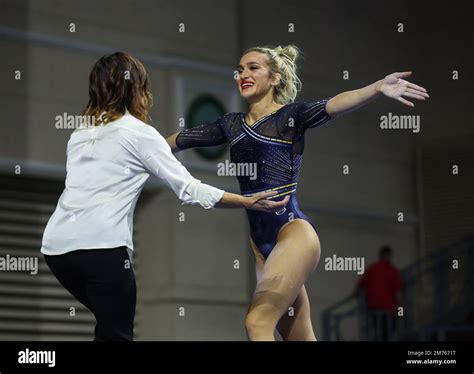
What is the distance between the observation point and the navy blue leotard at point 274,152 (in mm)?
6562

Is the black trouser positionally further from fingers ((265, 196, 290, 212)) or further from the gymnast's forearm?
the gymnast's forearm

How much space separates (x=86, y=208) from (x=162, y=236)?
5490mm

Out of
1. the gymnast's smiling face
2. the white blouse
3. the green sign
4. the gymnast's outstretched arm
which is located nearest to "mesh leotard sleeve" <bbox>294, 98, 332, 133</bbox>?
the gymnast's outstretched arm

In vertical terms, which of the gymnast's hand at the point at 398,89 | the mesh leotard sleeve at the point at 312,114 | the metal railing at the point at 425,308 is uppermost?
the gymnast's hand at the point at 398,89

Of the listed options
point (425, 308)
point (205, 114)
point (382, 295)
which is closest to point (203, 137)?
point (205, 114)

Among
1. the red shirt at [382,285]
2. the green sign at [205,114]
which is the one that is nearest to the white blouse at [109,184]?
the green sign at [205,114]

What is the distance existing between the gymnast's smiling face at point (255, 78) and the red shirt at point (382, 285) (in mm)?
4381

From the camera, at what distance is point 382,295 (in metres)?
11.0

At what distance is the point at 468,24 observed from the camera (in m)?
11.4

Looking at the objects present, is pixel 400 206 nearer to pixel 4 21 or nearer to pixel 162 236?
pixel 162 236

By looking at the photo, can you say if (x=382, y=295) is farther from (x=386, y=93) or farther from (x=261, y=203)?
(x=261, y=203)

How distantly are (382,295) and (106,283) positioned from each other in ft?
19.1

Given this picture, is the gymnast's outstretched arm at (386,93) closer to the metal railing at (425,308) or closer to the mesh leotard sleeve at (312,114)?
the mesh leotard sleeve at (312,114)

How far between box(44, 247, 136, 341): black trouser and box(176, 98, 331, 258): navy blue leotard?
122 cm
